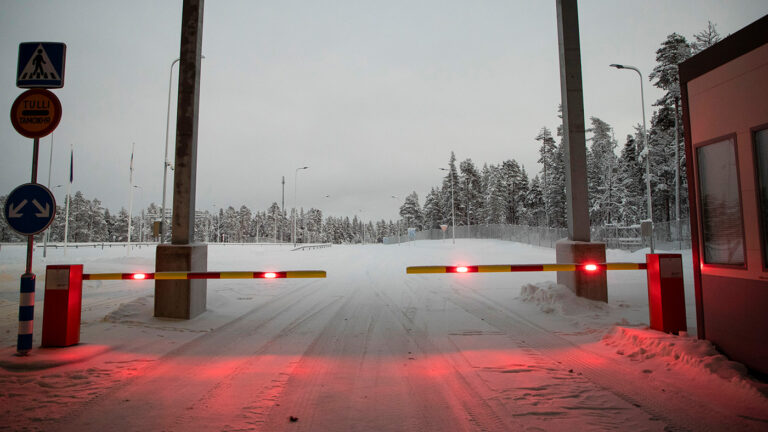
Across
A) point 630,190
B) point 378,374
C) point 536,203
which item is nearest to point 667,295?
point 378,374

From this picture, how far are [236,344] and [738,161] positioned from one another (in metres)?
7.41

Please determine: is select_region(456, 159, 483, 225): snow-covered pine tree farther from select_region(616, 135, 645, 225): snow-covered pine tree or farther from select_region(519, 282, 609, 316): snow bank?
select_region(519, 282, 609, 316): snow bank

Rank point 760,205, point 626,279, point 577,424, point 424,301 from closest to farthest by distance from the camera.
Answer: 1. point 577,424
2. point 760,205
3. point 424,301
4. point 626,279

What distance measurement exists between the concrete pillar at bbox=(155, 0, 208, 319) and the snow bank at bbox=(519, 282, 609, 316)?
297 inches

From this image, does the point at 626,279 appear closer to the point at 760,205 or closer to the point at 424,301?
the point at 424,301

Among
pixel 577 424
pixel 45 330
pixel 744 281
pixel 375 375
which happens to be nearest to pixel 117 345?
pixel 45 330

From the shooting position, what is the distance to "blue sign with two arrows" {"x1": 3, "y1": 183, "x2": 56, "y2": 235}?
17.8ft

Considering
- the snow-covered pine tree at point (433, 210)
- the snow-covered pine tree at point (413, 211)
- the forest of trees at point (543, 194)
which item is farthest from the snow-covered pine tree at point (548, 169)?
the snow-covered pine tree at point (413, 211)

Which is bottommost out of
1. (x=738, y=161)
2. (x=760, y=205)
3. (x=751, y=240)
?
(x=751, y=240)

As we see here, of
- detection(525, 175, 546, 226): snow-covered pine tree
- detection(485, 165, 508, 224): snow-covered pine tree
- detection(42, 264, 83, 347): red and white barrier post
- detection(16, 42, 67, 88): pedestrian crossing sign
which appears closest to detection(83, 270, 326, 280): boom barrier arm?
detection(42, 264, 83, 347): red and white barrier post

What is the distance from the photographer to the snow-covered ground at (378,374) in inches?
141

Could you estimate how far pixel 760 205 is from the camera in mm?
4621

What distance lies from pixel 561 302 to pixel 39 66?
1040 centimetres

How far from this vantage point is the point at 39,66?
5969 millimetres
